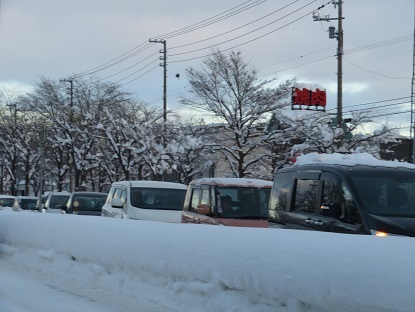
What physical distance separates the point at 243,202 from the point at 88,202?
8.93m

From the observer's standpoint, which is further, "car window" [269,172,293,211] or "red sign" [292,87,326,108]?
"red sign" [292,87,326,108]

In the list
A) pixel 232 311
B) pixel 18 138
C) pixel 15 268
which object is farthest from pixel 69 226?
pixel 18 138

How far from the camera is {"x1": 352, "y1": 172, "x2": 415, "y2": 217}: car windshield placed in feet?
23.8

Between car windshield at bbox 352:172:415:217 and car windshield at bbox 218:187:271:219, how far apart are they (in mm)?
3587

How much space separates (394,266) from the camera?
427 cm

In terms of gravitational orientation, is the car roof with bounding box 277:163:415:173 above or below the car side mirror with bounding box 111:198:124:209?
above

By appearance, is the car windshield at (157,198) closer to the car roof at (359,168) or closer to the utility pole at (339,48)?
the car roof at (359,168)

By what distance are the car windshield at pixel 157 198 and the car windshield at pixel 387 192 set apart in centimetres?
713

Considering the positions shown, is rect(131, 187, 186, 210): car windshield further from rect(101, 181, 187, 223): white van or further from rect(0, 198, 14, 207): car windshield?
rect(0, 198, 14, 207): car windshield

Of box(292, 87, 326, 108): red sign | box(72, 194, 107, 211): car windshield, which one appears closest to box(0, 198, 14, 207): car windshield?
box(72, 194, 107, 211): car windshield

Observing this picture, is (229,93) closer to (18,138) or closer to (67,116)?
(67,116)

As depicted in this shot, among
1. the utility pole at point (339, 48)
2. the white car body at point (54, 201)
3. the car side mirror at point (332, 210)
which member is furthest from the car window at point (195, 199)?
the utility pole at point (339, 48)

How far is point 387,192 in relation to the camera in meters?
7.53

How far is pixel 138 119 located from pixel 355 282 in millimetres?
39830
